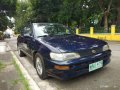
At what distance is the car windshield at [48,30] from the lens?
6062 mm

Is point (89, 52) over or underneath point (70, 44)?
underneath

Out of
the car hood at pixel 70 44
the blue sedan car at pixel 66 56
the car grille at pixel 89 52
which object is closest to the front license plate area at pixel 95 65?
the blue sedan car at pixel 66 56

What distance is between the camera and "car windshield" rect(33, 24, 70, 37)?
6.06 meters

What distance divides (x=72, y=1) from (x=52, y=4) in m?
4.25

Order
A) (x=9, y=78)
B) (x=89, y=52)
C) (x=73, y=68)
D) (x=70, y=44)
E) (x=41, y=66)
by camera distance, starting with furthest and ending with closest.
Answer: (x=9, y=78) → (x=41, y=66) → (x=70, y=44) → (x=89, y=52) → (x=73, y=68)

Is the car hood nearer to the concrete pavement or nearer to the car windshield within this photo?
the car windshield

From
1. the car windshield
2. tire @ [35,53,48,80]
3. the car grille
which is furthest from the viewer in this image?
the car windshield

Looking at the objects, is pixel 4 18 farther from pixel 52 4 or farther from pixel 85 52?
pixel 85 52

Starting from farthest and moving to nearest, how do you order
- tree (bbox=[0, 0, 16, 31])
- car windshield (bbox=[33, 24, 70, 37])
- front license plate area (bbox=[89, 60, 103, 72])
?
1. tree (bbox=[0, 0, 16, 31])
2. car windshield (bbox=[33, 24, 70, 37])
3. front license plate area (bbox=[89, 60, 103, 72])

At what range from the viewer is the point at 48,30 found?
6.27m

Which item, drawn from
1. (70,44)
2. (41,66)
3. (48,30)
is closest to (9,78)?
(41,66)

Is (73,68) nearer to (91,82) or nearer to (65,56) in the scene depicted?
(65,56)

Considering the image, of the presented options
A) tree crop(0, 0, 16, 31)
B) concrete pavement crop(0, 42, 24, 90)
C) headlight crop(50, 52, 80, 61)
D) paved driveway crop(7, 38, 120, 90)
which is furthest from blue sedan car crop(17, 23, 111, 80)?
tree crop(0, 0, 16, 31)

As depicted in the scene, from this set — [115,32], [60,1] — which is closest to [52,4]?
[60,1]
